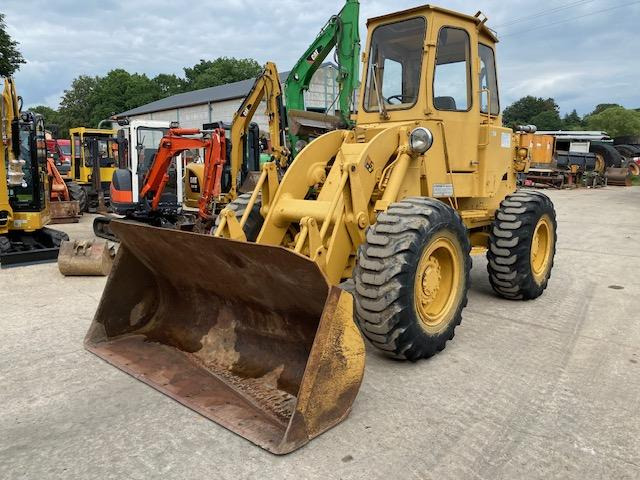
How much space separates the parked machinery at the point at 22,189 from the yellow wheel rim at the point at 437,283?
6430 millimetres

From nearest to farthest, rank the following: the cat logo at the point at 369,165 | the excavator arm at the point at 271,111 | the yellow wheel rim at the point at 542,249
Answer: the cat logo at the point at 369,165 < the yellow wheel rim at the point at 542,249 < the excavator arm at the point at 271,111

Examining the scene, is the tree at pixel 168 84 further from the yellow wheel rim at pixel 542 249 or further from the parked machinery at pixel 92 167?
the yellow wheel rim at pixel 542 249

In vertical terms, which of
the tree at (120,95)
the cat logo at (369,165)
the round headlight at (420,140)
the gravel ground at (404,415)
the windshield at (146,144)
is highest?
the tree at (120,95)

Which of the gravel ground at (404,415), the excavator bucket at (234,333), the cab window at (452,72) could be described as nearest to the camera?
the gravel ground at (404,415)

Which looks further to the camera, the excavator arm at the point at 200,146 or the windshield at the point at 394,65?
the excavator arm at the point at 200,146

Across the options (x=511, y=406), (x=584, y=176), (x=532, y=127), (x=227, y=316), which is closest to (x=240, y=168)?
(x=532, y=127)

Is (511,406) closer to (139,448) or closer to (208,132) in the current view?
(139,448)

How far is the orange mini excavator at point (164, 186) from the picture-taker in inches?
369

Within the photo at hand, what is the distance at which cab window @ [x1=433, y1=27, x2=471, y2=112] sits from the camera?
16.1 feet

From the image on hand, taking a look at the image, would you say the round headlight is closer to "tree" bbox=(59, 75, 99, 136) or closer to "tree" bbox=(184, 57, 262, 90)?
"tree" bbox=(184, 57, 262, 90)

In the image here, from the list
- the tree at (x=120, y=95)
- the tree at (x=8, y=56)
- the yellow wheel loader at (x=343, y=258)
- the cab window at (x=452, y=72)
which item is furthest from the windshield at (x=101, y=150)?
the tree at (x=120, y=95)

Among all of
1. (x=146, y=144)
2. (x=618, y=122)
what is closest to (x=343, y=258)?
(x=146, y=144)

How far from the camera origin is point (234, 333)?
3.92m

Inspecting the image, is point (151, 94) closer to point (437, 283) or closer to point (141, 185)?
point (141, 185)
